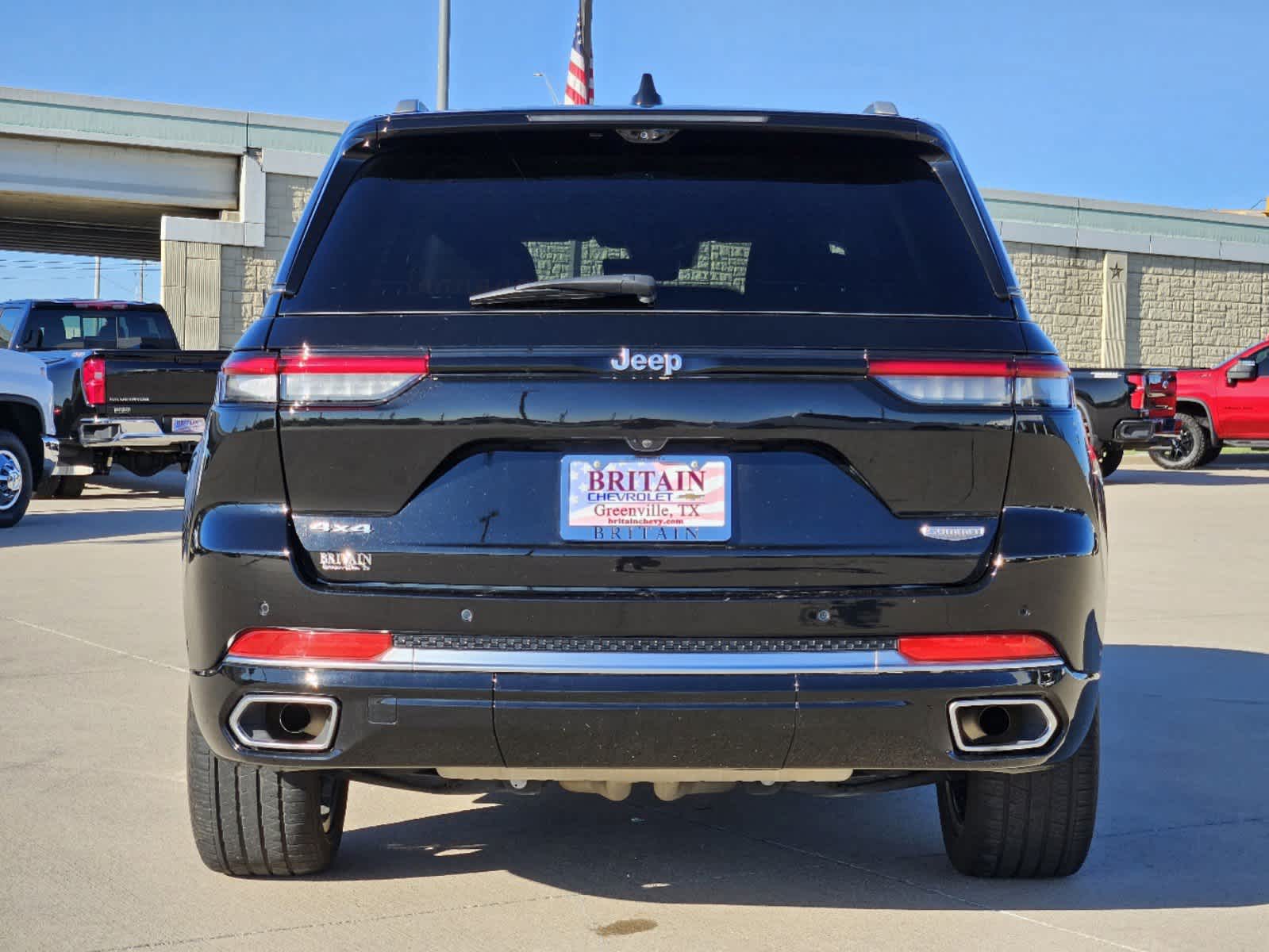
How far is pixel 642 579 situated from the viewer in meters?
3.52

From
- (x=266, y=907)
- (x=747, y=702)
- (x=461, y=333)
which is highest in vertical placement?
(x=461, y=333)

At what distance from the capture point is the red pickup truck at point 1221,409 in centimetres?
2567

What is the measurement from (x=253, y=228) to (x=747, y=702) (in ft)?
89.2

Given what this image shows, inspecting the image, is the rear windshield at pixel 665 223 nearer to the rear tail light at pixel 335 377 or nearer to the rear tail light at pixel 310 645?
the rear tail light at pixel 335 377

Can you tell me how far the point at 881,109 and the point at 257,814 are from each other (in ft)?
7.60

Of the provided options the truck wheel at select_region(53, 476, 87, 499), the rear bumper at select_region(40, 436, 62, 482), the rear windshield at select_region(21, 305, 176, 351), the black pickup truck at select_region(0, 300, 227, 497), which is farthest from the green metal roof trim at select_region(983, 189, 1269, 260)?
the rear bumper at select_region(40, 436, 62, 482)

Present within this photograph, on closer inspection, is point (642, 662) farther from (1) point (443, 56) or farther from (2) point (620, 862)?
(1) point (443, 56)

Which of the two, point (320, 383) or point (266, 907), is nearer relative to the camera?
point (320, 383)

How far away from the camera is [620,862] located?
4.55m

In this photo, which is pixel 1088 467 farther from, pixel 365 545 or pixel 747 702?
pixel 365 545

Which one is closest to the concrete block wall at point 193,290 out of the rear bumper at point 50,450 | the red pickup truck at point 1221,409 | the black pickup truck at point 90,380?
the black pickup truck at point 90,380

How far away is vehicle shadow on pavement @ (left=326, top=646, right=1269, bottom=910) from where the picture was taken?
14.1 ft

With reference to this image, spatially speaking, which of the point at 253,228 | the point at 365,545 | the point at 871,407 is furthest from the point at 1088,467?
the point at 253,228

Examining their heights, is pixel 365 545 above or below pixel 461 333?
below
